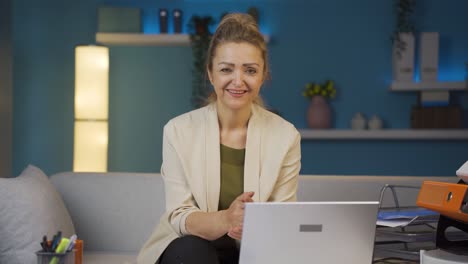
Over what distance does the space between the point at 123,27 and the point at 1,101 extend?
44.6 inches

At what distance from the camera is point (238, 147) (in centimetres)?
234

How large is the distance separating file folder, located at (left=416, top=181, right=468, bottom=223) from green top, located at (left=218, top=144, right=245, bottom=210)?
85 centimetres

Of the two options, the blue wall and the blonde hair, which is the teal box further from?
the blonde hair

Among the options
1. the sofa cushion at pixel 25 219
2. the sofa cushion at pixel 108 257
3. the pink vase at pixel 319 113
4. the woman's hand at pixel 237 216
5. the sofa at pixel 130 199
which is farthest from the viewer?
the pink vase at pixel 319 113

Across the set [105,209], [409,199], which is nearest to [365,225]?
[409,199]

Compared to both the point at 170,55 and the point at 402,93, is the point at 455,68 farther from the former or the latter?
the point at 170,55

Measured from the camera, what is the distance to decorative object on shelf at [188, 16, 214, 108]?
5.47 metres

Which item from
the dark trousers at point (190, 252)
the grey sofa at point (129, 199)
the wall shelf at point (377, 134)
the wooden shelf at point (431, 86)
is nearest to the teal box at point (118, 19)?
the wall shelf at point (377, 134)

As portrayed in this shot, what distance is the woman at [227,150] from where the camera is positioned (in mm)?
2201

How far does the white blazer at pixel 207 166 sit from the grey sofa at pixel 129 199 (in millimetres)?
574

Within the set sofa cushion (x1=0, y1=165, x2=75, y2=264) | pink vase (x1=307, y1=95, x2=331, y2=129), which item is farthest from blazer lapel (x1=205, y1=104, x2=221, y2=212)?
pink vase (x1=307, y1=95, x2=331, y2=129)

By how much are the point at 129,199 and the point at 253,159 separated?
0.79 metres

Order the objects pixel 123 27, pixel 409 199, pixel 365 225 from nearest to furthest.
Result: pixel 365 225 < pixel 409 199 < pixel 123 27

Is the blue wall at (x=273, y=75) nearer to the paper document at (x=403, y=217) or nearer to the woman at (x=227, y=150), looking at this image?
the woman at (x=227, y=150)
